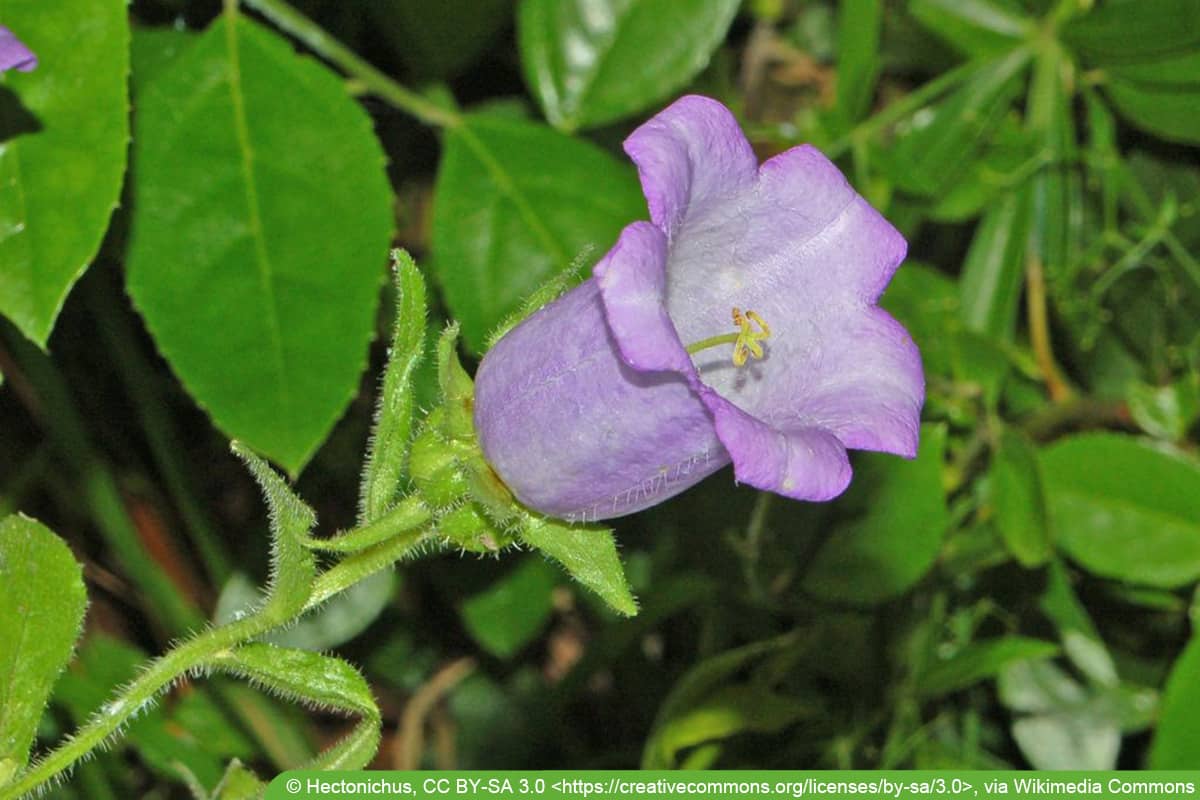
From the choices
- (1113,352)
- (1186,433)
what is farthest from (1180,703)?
(1113,352)

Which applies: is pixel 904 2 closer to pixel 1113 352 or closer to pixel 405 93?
pixel 1113 352

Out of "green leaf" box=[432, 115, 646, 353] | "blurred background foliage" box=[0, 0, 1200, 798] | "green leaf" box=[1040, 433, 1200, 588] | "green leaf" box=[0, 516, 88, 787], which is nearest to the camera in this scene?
"green leaf" box=[0, 516, 88, 787]

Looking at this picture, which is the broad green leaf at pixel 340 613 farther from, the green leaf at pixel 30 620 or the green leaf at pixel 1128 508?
the green leaf at pixel 1128 508

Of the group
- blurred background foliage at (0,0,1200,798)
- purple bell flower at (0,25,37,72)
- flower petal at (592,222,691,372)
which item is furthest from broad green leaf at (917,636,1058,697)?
purple bell flower at (0,25,37,72)

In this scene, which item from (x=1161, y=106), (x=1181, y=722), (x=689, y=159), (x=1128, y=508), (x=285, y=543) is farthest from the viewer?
(x=1161, y=106)

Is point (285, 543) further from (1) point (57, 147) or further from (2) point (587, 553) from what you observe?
(1) point (57, 147)

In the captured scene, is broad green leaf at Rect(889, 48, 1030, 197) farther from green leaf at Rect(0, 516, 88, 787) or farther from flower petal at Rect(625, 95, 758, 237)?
green leaf at Rect(0, 516, 88, 787)

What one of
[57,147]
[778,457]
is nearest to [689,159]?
[778,457]
